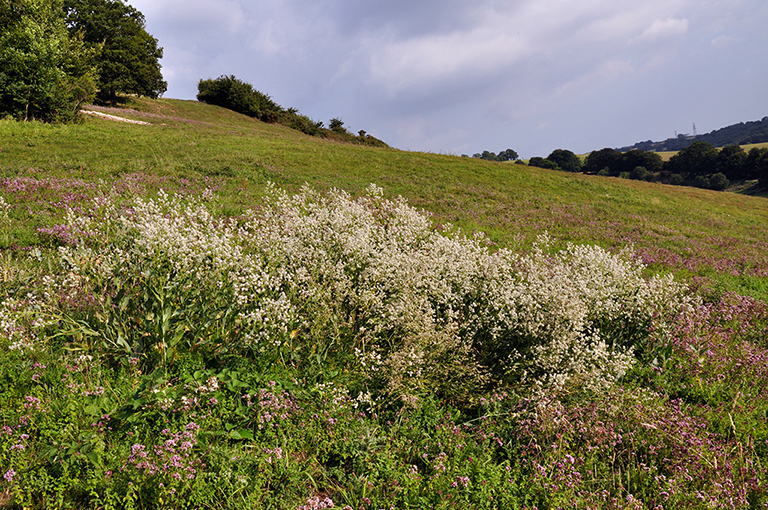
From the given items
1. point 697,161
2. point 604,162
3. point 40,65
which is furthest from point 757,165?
point 40,65

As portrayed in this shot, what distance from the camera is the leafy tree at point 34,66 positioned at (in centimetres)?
2630

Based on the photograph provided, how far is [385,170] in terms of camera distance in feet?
90.4

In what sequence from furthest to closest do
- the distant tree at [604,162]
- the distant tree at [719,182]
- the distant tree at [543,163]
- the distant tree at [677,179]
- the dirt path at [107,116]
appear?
the distant tree at [543,163], the distant tree at [604,162], the distant tree at [677,179], the distant tree at [719,182], the dirt path at [107,116]

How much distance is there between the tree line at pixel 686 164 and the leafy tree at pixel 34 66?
133 meters

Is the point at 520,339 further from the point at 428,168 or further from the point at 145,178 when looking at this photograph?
the point at 428,168

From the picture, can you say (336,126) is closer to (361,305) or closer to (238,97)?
(238,97)

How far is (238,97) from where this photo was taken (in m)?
62.7

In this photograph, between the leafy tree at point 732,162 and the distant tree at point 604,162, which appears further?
the distant tree at point 604,162

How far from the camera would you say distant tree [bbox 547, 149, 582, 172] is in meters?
138

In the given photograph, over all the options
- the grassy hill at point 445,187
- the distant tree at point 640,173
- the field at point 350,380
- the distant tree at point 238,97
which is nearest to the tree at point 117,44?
the distant tree at point 238,97

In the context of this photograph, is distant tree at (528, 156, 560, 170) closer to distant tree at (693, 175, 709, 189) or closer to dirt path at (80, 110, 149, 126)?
distant tree at (693, 175, 709, 189)

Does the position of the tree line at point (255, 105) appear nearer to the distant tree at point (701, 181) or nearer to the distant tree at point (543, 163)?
the distant tree at point (543, 163)

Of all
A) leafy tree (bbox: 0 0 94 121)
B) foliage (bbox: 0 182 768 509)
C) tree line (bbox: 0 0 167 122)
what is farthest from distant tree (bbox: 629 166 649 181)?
leafy tree (bbox: 0 0 94 121)

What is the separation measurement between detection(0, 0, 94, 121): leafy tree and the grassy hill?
2.62 metres
